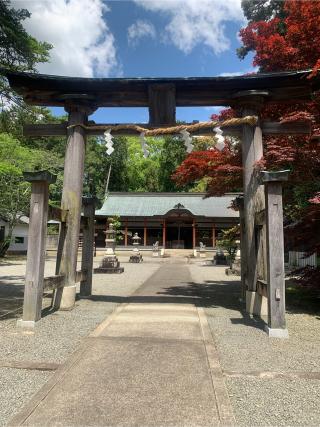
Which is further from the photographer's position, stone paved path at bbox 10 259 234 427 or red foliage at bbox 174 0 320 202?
red foliage at bbox 174 0 320 202

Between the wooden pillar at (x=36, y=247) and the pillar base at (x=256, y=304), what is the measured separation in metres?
3.68

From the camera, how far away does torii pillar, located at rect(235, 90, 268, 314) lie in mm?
6891

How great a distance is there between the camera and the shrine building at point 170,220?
124ft

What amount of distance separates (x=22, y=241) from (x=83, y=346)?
37080mm

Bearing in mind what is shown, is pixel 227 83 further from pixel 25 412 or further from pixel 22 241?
pixel 22 241

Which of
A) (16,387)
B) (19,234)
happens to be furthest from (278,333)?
(19,234)

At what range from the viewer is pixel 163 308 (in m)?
7.22

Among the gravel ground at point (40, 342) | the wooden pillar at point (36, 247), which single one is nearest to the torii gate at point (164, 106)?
the gravel ground at point (40, 342)

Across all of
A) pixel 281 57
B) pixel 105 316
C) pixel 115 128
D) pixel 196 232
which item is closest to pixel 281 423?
pixel 105 316

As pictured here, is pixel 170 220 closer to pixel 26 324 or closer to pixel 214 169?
pixel 214 169

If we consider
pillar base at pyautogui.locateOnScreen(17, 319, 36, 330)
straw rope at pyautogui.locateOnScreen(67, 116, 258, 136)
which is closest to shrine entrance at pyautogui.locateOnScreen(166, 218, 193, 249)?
straw rope at pyautogui.locateOnScreen(67, 116, 258, 136)

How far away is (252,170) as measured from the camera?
6.95m

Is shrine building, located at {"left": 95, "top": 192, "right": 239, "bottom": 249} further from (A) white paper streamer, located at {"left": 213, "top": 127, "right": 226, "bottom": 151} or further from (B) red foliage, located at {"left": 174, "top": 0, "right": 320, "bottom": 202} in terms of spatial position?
(A) white paper streamer, located at {"left": 213, "top": 127, "right": 226, "bottom": 151}

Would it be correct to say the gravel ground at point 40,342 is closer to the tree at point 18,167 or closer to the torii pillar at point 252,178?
the torii pillar at point 252,178
